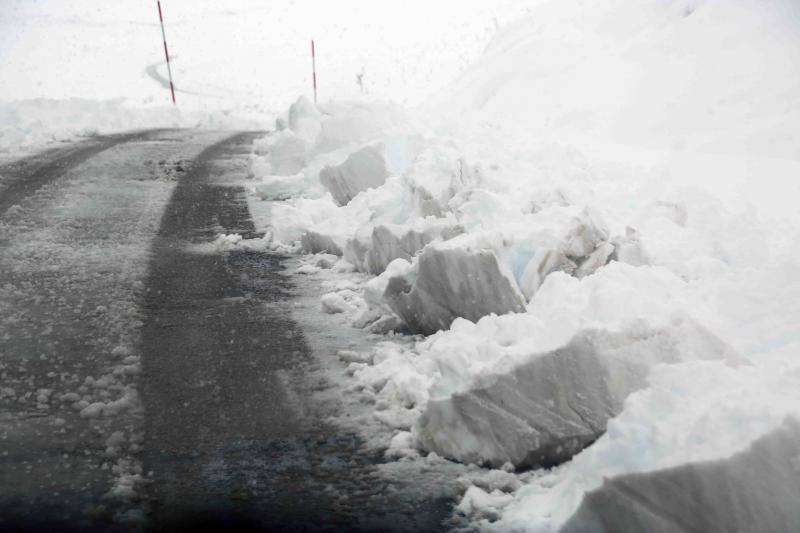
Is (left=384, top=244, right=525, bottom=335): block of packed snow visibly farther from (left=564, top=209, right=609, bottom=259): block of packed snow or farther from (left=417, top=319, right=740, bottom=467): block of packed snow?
(left=417, top=319, right=740, bottom=467): block of packed snow

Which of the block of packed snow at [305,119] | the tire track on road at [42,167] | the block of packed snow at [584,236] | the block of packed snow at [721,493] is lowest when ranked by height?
the block of packed snow at [721,493]

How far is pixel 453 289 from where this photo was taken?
Result: 193 inches

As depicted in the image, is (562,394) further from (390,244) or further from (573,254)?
(390,244)

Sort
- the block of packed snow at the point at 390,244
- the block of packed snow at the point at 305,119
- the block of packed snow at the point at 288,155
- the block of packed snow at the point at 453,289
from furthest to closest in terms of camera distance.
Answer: the block of packed snow at the point at 305,119 → the block of packed snow at the point at 288,155 → the block of packed snow at the point at 390,244 → the block of packed snow at the point at 453,289

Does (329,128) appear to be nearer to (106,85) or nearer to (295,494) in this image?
(295,494)

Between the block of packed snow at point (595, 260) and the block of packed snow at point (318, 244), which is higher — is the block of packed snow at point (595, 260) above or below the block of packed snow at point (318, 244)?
above

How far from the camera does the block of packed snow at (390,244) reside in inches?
230

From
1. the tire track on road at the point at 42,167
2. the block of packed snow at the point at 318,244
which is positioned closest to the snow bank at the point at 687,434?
the block of packed snow at the point at 318,244

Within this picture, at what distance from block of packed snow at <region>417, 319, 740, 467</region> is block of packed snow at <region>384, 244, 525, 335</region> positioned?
1200 mm

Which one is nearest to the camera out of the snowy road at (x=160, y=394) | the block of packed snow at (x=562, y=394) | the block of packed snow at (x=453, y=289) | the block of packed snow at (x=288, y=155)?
the snowy road at (x=160, y=394)

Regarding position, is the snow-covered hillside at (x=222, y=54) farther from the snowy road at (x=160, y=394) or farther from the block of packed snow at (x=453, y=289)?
the block of packed snow at (x=453, y=289)

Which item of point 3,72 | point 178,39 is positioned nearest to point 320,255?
point 3,72

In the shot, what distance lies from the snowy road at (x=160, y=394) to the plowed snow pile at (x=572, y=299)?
0.45 metres

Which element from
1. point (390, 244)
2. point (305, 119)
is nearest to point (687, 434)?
point (390, 244)
